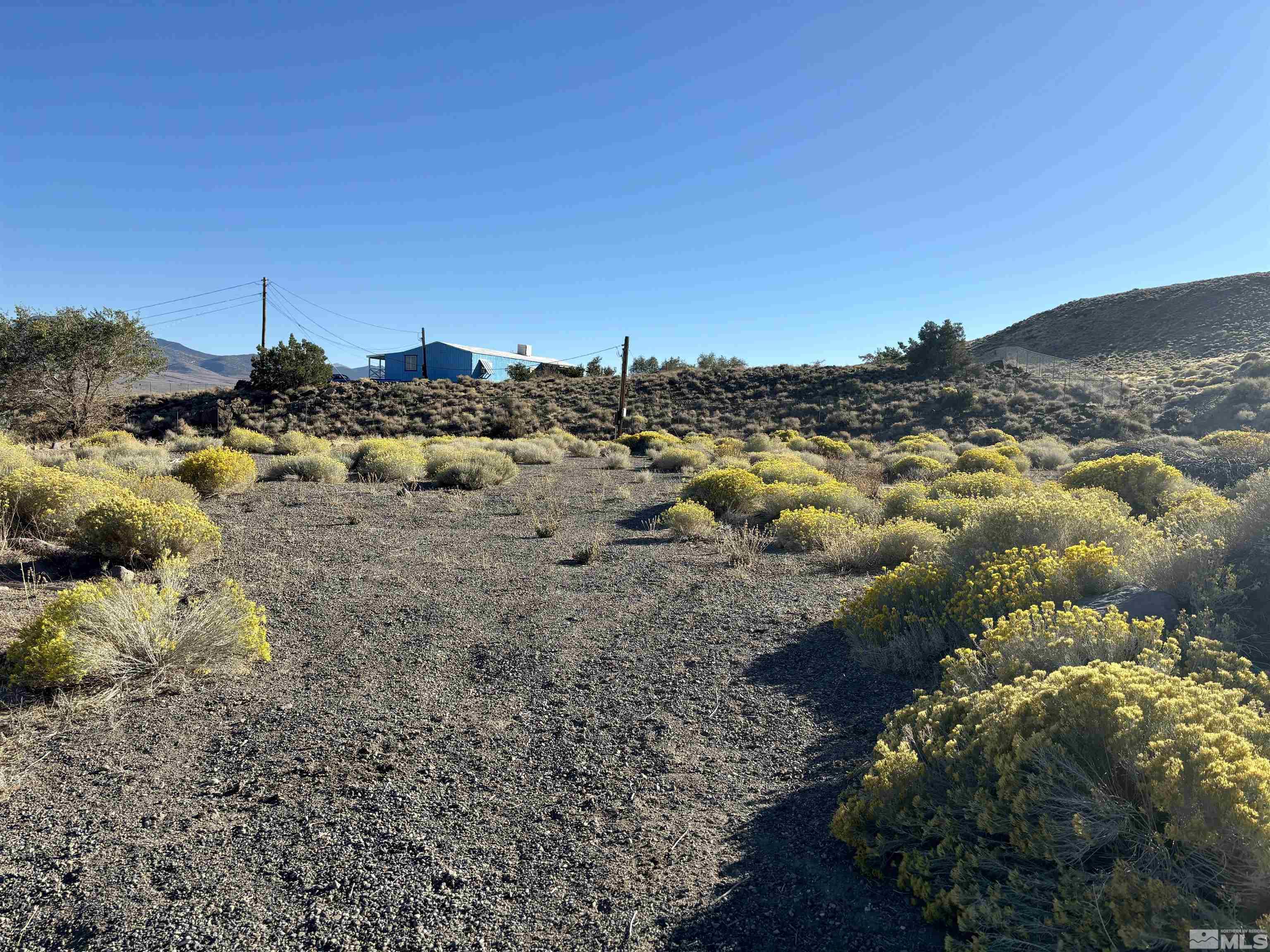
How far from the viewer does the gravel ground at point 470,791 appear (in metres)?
2.51

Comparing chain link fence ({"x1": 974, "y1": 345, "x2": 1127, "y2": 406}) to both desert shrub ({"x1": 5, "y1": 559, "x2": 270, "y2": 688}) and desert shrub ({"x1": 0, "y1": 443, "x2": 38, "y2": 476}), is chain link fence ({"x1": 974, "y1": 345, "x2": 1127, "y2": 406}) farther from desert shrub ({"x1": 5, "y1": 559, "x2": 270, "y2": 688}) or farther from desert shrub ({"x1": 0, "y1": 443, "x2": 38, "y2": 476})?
desert shrub ({"x1": 0, "y1": 443, "x2": 38, "y2": 476})

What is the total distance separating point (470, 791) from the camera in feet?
11.2

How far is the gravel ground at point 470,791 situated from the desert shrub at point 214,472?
560 centimetres

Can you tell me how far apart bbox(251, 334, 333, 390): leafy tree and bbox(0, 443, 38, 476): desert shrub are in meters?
29.4

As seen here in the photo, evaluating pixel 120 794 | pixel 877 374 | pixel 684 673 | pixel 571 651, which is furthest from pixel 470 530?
pixel 877 374

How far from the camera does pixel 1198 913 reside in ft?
6.21

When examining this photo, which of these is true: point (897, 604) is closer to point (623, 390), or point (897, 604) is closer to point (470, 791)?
point (470, 791)

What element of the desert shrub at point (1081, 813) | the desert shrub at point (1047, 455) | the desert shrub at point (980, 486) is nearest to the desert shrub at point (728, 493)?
the desert shrub at point (980, 486)

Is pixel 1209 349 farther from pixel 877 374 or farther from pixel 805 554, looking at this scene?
pixel 805 554

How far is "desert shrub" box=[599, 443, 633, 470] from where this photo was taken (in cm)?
1972

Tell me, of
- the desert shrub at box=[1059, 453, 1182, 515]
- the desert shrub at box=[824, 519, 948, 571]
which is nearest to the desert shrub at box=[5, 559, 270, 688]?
the desert shrub at box=[824, 519, 948, 571]

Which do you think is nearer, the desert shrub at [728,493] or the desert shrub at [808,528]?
the desert shrub at [808,528]

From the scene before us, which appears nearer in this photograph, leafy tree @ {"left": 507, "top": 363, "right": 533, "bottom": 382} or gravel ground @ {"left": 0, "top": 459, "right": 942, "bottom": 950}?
gravel ground @ {"left": 0, "top": 459, "right": 942, "bottom": 950}

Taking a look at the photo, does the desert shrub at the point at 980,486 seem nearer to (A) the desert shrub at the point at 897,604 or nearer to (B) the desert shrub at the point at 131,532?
(A) the desert shrub at the point at 897,604
